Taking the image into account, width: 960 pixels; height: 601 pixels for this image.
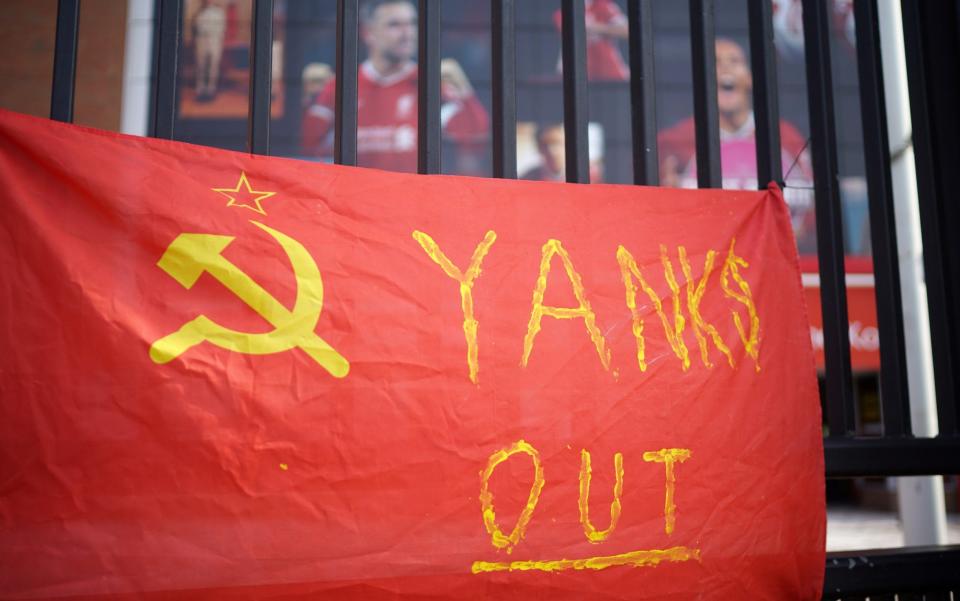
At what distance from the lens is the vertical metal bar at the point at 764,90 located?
2.37 metres

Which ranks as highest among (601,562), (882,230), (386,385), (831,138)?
(831,138)

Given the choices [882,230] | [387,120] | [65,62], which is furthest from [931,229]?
[387,120]

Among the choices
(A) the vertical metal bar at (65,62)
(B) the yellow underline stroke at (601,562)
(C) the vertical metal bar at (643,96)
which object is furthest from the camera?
(C) the vertical metal bar at (643,96)

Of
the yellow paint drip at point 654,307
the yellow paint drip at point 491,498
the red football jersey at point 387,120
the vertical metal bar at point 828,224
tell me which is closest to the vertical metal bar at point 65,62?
the yellow paint drip at point 491,498

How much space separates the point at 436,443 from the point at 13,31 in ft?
15.1

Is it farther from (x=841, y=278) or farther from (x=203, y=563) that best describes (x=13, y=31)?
(x=841, y=278)

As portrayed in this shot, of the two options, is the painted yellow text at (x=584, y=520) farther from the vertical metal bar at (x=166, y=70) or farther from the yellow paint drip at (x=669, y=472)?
the vertical metal bar at (x=166, y=70)

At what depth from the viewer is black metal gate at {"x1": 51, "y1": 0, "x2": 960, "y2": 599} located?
2143mm

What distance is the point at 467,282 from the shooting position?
6.50 feet

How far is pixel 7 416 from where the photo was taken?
5.44 ft

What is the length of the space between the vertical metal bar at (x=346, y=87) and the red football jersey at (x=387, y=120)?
7408mm

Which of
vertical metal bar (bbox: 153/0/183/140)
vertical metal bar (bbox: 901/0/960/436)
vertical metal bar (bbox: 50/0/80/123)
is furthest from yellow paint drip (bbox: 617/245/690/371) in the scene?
vertical metal bar (bbox: 50/0/80/123)

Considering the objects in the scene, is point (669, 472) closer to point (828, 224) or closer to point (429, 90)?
point (828, 224)

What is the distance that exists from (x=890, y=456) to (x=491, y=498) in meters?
1.25
